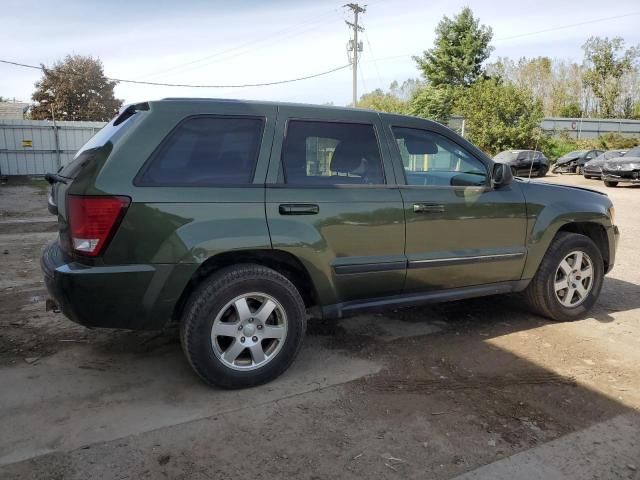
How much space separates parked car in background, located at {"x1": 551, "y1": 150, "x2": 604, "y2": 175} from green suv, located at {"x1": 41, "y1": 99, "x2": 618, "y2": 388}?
2506 centimetres

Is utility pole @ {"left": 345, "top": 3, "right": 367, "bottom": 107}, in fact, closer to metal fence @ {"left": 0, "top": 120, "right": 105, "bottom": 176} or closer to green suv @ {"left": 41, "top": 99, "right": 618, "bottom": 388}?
metal fence @ {"left": 0, "top": 120, "right": 105, "bottom": 176}

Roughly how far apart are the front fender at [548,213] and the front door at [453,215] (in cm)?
10

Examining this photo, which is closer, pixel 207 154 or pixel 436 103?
pixel 207 154

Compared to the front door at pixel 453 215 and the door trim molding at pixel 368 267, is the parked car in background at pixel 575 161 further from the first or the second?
the door trim molding at pixel 368 267

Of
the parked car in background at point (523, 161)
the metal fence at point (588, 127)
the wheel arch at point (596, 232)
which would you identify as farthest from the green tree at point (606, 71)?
the wheel arch at point (596, 232)

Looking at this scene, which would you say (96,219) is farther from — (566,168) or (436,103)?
(436,103)

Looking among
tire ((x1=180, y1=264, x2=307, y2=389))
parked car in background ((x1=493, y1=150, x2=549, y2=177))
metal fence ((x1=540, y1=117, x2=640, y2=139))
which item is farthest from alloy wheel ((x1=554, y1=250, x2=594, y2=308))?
metal fence ((x1=540, y1=117, x2=640, y2=139))

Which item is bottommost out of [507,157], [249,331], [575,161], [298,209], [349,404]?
[349,404]

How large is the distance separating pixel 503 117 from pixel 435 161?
29398 millimetres

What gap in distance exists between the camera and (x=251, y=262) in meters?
3.38

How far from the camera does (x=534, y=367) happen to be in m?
3.68

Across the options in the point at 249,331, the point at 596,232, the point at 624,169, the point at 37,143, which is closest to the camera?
the point at 249,331

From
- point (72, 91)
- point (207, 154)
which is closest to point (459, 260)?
point (207, 154)

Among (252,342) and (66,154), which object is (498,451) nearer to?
(252,342)
